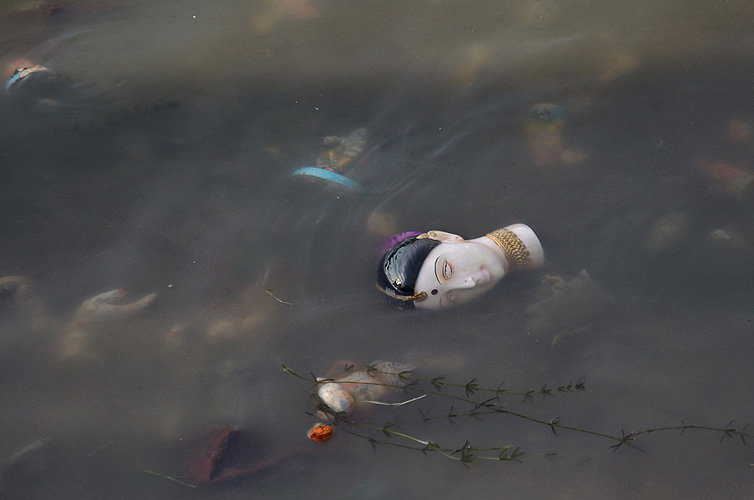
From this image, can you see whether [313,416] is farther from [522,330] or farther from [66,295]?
[66,295]

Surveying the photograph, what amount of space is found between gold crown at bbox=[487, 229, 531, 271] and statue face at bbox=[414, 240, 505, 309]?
0.40 ft

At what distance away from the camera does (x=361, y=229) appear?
3.79m

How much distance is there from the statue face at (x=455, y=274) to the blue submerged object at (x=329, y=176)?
839mm

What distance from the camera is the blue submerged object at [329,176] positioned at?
3.95 metres

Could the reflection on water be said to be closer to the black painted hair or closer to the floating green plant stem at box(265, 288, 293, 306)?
the floating green plant stem at box(265, 288, 293, 306)

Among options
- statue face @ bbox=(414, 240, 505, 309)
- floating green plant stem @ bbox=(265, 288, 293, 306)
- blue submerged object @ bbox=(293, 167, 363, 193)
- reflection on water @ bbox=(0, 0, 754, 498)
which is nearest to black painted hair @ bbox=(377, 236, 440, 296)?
statue face @ bbox=(414, 240, 505, 309)

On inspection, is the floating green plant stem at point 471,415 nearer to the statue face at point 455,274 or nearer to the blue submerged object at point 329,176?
the statue face at point 455,274

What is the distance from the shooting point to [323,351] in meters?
3.33

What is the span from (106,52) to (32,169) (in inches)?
40.3

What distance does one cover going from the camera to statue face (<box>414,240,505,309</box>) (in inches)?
129

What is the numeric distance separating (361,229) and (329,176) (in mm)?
437

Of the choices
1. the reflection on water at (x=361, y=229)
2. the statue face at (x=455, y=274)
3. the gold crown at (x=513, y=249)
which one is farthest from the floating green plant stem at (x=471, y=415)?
the gold crown at (x=513, y=249)

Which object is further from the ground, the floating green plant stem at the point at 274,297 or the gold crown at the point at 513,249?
the gold crown at the point at 513,249

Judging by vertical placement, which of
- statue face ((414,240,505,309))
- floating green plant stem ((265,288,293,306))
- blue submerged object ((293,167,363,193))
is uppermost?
blue submerged object ((293,167,363,193))
